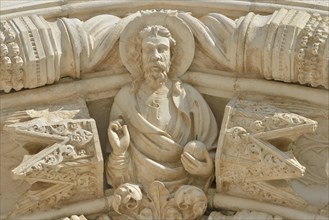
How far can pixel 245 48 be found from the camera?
26.9ft

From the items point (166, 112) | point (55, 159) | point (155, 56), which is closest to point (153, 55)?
point (155, 56)

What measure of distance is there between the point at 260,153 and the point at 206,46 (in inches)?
23.8

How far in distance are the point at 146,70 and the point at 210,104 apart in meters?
0.35

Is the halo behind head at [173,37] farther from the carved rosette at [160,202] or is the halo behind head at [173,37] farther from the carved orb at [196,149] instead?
the carved rosette at [160,202]

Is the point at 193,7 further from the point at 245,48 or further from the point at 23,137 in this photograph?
the point at 23,137

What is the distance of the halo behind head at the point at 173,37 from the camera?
8266 millimetres

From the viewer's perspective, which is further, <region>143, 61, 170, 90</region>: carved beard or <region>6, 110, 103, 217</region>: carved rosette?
<region>143, 61, 170, 90</region>: carved beard

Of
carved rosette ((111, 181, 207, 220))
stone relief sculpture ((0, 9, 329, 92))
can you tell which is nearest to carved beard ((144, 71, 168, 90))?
stone relief sculpture ((0, 9, 329, 92))

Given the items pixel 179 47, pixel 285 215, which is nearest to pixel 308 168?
pixel 285 215

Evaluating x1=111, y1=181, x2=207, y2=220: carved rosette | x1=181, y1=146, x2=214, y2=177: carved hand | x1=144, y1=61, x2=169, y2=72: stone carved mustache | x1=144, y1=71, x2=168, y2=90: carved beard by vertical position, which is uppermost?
x1=144, y1=61, x2=169, y2=72: stone carved mustache

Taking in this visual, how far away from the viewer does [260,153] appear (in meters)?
8.00

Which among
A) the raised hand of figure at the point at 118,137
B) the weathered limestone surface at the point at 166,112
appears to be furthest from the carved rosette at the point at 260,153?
the raised hand of figure at the point at 118,137

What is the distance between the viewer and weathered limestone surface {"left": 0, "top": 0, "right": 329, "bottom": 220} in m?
8.07

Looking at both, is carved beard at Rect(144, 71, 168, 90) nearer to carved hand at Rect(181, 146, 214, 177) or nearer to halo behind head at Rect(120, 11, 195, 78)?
halo behind head at Rect(120, 11, 195, 78)
